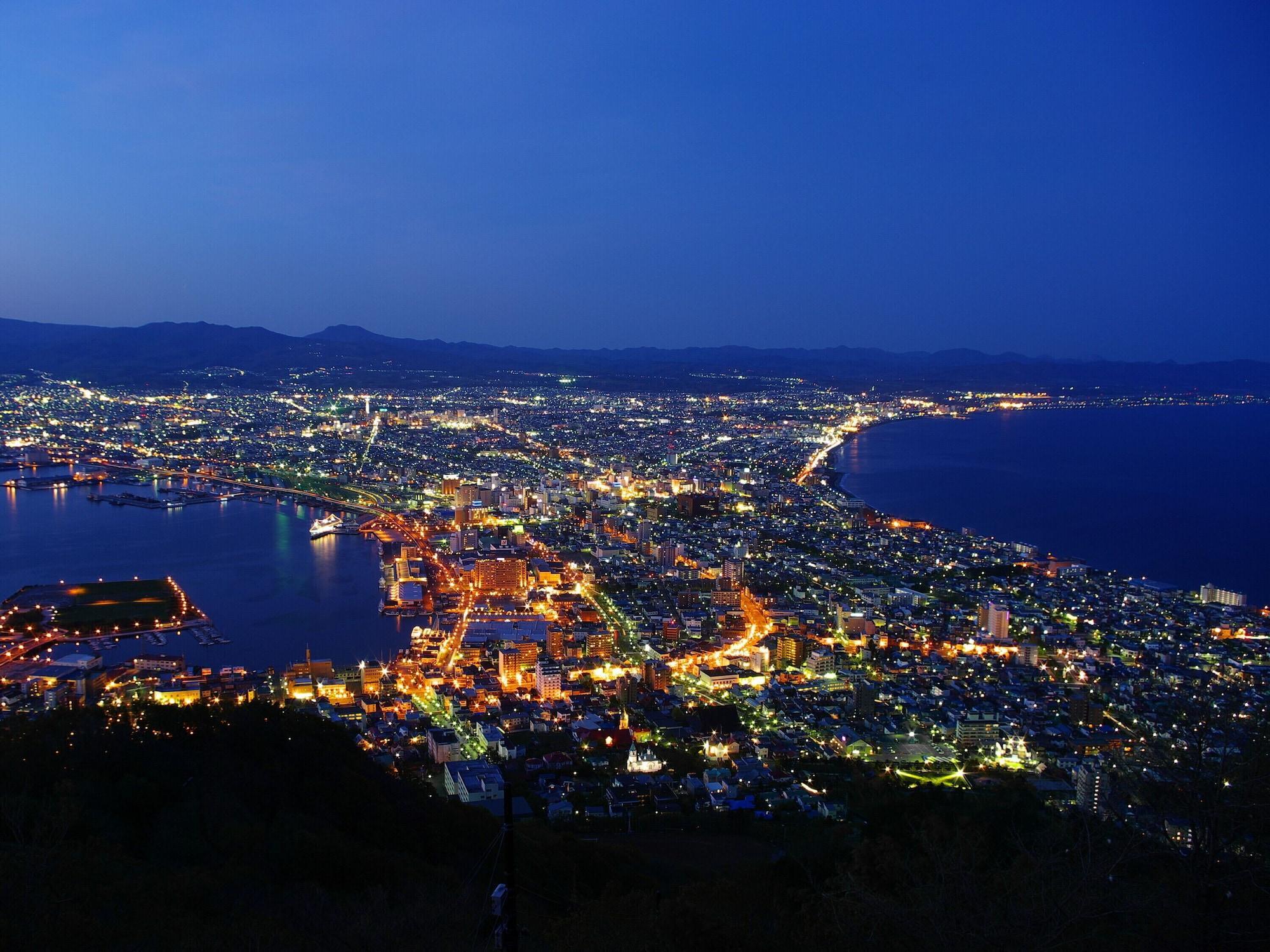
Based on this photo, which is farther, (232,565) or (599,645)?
(232,565)

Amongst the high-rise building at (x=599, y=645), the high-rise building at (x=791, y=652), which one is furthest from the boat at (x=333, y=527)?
the high-rise building at (x=791, y=652)

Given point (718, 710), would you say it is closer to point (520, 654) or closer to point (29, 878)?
point (520, 654)

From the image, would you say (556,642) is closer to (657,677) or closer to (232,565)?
(657,677)

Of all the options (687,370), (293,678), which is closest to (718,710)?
(293,678)

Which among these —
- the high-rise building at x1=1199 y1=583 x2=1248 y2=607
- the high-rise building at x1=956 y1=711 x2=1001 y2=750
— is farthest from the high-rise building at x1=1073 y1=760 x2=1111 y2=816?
the high-rise building at x1=1199 y1=583 x2=1248 y2=607

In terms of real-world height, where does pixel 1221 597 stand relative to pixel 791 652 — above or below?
above

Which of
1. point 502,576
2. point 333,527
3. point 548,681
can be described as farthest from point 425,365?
point 548,681

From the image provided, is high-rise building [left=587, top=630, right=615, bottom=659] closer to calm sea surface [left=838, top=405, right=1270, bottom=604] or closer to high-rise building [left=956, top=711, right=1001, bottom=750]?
high-rise building [left=956, top=711, right=1001, bottom=750]
